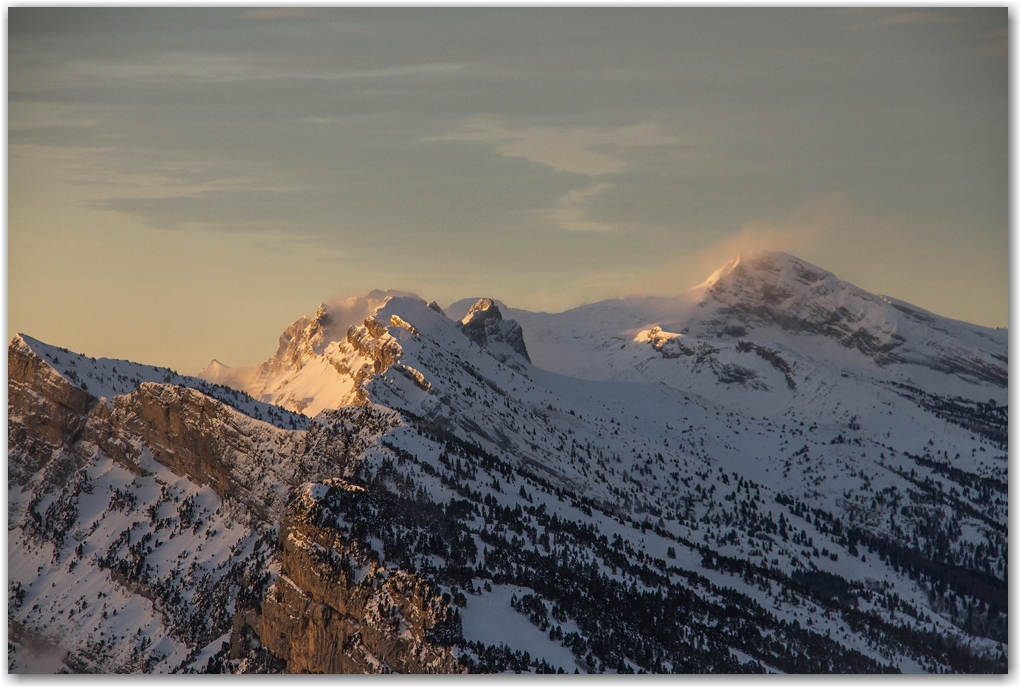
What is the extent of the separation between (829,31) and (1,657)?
95.1 metres

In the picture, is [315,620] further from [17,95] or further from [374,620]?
[17,95]

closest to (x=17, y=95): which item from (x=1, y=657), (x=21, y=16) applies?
(x=21, y=16)

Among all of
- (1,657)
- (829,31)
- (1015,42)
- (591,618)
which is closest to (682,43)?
(829,31)

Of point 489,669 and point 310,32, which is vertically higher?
point 310,32

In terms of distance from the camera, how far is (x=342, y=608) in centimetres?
18438

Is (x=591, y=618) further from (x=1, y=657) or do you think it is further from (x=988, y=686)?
(x=1, y=657)

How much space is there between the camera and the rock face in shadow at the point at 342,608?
173125 mm

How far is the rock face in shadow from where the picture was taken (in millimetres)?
173125

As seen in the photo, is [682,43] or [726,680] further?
[682,43]

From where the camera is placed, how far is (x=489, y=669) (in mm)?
165750

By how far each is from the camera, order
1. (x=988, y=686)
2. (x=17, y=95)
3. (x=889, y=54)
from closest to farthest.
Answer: (x=988, y=686)
(x=17, y=95)
(x=889, y=54)

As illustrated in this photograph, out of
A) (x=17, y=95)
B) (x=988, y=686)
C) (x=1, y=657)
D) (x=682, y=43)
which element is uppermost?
(x=682, y=43)

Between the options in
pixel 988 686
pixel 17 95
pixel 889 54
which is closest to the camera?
pixel 988 686

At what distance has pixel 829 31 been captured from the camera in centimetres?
18762
